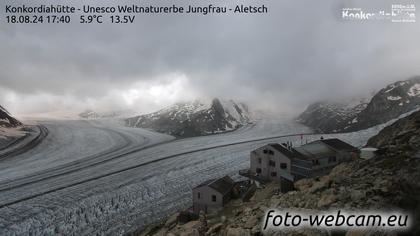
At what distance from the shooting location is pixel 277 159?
1287 inches

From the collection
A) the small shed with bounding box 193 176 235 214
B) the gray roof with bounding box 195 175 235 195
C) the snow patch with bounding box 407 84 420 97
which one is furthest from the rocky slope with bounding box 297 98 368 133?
the small shed with bounding box 193 176 235 214

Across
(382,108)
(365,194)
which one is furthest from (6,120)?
(382,108)

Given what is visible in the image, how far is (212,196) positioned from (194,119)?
122m

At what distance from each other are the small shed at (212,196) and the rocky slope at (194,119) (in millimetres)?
103080

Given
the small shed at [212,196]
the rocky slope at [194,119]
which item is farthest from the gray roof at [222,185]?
the rocky slope at [194,119]

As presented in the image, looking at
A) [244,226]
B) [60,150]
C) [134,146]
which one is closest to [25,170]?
[60,150]

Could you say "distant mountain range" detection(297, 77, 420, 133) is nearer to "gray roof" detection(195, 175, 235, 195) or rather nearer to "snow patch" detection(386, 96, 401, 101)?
"snow patch" detection(386, 96, 401, 101)

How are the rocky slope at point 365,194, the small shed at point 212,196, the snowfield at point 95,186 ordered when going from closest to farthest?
the rocky slope at point 365,194 → the small shed at point 212,196 → the snowfield at point 95,186

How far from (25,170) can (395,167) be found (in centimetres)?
5291

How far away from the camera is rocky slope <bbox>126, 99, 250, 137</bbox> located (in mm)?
140113

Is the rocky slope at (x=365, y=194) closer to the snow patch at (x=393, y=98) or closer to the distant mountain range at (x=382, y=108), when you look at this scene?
the distant mountain range at (x=382, y=108)

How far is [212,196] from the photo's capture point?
89.8 ft

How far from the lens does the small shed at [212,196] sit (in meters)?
27.1

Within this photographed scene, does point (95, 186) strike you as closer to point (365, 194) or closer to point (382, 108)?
point (365, 194)
